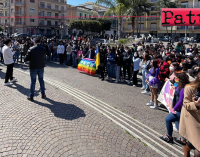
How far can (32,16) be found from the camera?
59406 millimetres

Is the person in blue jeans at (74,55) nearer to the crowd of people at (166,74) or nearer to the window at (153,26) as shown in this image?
the crowd of people at (166,74)

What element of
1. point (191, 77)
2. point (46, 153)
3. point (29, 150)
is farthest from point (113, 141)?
point (191, 77)

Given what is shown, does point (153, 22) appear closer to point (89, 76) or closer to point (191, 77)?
point (89, 76)

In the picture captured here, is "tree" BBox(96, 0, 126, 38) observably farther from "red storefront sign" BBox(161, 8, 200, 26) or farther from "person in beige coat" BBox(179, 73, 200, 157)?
"person in beige coat" BBox(179, 73, 200, 157)

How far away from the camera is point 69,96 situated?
7.90 meters

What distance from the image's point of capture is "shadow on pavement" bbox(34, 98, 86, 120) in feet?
19.6

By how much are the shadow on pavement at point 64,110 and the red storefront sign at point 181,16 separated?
5.62 meters

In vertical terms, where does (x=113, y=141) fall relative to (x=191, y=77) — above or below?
below

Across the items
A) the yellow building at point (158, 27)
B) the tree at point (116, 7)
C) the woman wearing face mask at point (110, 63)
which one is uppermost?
the yellow building at point (158, 27)

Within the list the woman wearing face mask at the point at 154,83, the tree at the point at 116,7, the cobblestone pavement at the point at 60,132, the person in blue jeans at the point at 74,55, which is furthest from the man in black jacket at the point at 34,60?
the tree at the point at 116,7

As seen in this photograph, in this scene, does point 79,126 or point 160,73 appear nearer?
point 79,126

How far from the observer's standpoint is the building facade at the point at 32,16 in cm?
5903

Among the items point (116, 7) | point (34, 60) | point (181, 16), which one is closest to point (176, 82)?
point (34, 60)

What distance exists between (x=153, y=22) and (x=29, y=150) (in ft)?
199
